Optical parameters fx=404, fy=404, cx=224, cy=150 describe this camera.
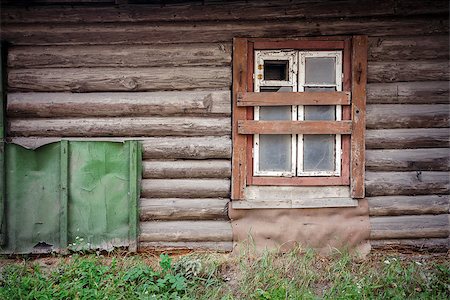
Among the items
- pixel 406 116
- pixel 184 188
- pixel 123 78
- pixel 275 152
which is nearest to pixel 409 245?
pixel 406 116

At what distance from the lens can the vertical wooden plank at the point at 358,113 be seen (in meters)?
4.86

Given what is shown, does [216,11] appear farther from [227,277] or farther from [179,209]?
[227,277]

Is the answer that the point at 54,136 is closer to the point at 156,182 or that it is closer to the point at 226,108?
the point at 156,182

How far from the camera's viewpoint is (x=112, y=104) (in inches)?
193

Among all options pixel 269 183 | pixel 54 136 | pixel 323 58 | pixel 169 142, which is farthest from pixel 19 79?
pixel 323 58

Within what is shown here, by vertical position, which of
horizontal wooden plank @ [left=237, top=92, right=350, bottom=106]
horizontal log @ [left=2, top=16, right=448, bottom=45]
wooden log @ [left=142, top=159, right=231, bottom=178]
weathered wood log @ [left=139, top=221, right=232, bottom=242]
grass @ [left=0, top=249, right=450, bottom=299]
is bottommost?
grass @ [left=0, top=249, right=450, bottom=299]

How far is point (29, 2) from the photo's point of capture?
4.88 meters

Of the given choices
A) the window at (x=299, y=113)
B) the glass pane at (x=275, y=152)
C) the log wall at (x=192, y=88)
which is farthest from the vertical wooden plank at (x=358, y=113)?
the glass pane at (x=275, y=152)

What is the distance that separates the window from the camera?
488cm

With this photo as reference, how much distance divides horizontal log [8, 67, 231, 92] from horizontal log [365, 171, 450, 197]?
2215 millimetres

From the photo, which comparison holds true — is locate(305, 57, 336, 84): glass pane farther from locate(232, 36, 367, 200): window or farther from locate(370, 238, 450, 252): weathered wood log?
locate(370, 238, 450, 252): weathered wood log

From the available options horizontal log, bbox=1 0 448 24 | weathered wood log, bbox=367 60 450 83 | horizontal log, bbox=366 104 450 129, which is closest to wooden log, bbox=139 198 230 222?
horizontal log, bbox=366 104 450 129

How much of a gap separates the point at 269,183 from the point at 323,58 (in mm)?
1683

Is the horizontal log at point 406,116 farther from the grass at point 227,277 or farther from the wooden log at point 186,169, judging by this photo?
the wooden log at point 186,169
